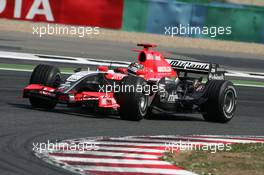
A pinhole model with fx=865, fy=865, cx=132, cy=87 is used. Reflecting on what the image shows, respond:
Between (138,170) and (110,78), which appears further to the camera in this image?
(110,78)

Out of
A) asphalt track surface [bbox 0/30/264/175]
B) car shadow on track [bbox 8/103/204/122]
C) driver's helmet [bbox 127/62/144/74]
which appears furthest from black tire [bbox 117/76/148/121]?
driver's helmet [bbox 127/62/144/74]

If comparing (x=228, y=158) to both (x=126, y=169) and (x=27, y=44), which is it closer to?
(x=126, y=169)

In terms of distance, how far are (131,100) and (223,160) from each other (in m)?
4.03

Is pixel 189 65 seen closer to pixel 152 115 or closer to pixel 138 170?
pixel 152 115

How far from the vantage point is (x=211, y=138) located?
15.1 metres

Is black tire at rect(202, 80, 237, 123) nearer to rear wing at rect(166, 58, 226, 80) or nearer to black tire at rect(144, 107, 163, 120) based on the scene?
rear wing at rect(166, 58, 226, 80)

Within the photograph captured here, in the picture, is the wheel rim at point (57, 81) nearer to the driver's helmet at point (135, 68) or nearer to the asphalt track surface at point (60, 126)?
the asphalt track surface at point (60, 126)

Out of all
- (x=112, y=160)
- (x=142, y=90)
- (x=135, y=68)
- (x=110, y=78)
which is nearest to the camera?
(x=112, y=160)

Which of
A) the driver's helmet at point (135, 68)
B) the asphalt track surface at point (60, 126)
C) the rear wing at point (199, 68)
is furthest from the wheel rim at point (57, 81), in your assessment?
the rear wing at point (199, 68)

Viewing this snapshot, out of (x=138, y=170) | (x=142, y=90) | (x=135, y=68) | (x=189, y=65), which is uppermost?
(x=189, y=65)

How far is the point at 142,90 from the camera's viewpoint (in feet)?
53.6

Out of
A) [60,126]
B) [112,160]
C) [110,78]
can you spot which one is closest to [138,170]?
[112,160]

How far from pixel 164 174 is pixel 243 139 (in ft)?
15.0

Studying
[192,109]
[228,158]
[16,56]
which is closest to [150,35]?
[16,56]
